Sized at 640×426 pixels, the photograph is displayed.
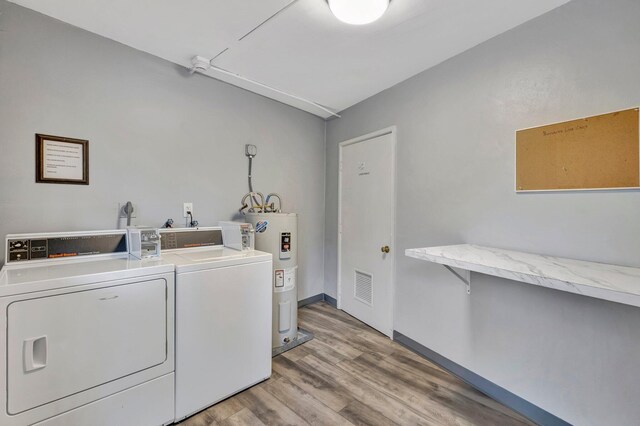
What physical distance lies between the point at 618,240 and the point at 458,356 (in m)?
1.28

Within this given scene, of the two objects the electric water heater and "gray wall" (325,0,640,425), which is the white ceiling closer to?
"gray wall" (325,0,640,425)

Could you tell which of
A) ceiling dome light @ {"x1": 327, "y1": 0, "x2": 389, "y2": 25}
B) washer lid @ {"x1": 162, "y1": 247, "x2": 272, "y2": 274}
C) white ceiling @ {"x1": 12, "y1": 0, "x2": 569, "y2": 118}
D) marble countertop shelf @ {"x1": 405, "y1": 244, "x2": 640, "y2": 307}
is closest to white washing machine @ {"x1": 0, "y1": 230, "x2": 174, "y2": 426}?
washer lid @ {"x1": 162, "y1": 247, "x2": 272, "y2": 274}

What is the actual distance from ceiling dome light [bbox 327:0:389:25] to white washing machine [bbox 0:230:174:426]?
184cm

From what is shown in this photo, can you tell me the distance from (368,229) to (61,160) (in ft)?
8.58

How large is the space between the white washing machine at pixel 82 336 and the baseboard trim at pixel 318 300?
190cm

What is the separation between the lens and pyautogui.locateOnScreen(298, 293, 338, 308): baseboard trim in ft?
11.2

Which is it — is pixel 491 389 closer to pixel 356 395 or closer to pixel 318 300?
pixel 356 395

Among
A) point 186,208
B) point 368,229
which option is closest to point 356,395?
point 368,229

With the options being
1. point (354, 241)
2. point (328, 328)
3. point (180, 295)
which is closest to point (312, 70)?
point (354, 241)

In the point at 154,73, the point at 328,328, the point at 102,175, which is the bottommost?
the point at 328,328

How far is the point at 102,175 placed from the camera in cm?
201

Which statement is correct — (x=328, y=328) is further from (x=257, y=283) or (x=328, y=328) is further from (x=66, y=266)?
(x=66, y=266)

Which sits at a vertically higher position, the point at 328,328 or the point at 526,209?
the point at 526,209

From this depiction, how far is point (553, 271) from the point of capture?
127 centimetres
